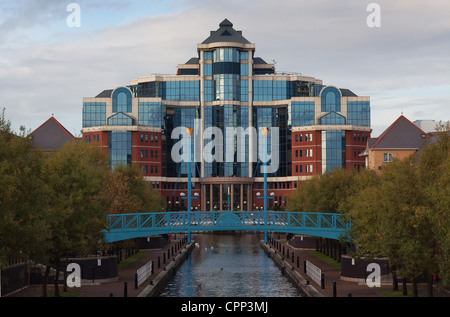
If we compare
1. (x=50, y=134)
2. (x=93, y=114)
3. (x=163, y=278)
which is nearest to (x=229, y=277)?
(x=163, y=278)

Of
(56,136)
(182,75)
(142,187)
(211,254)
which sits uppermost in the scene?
(182,75)

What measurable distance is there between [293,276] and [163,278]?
39.5 feet

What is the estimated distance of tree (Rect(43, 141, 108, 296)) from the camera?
4938 centimetres

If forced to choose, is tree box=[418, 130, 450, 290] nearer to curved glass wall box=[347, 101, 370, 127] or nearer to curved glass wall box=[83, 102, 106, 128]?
curved glass wall box=[347, 101, 370, 127]

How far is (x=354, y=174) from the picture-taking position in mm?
82625

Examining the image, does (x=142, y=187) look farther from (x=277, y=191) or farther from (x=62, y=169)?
(x=277, y=191)

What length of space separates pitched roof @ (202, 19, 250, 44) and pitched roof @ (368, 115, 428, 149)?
6209 cm

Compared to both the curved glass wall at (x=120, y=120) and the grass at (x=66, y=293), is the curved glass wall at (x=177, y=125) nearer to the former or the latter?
the curved glass wall at (x=120, y=120)

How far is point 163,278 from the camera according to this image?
6394 cm

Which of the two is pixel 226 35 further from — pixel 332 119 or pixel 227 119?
pixel 332 119

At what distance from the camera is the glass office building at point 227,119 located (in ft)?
570
